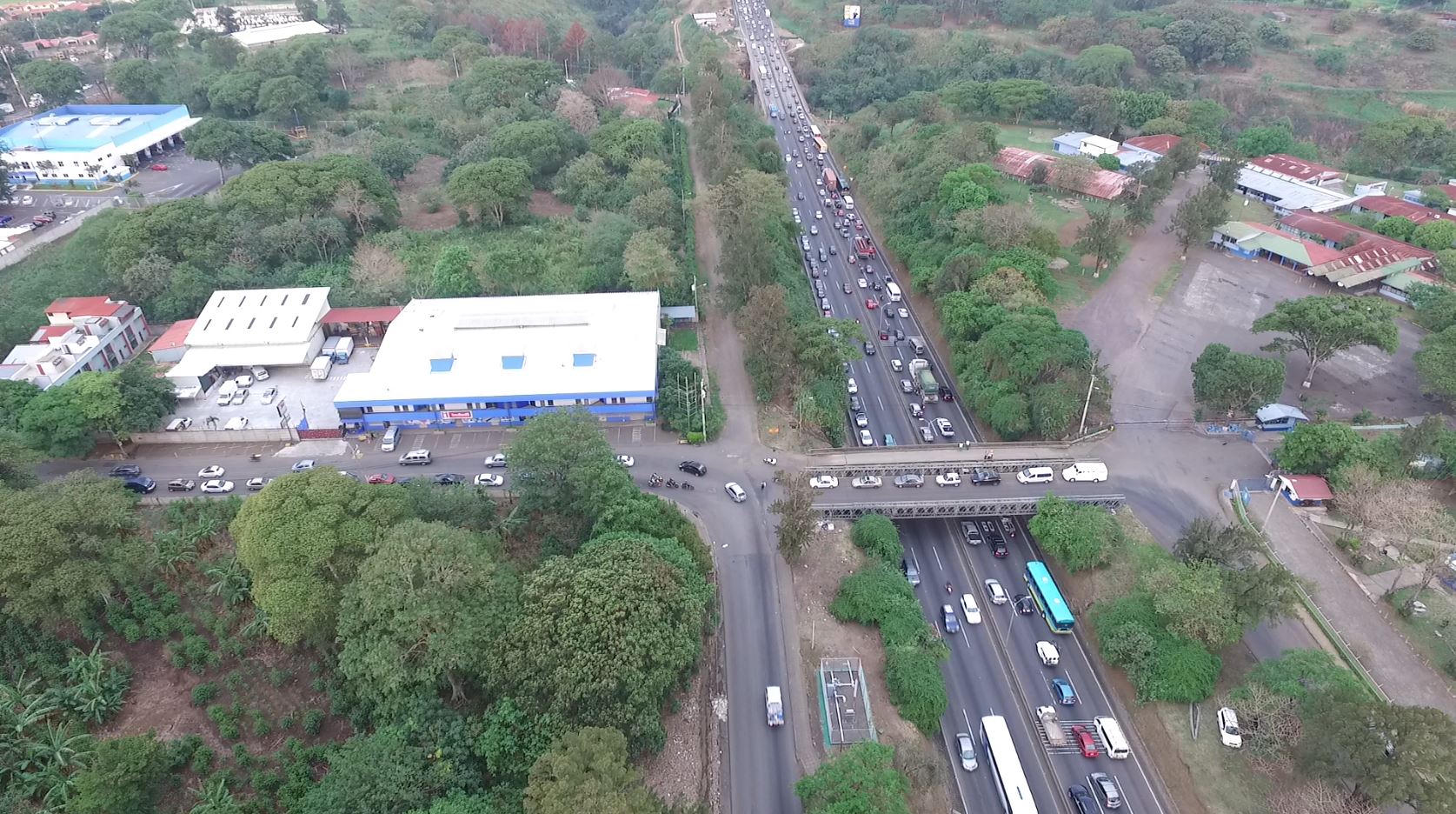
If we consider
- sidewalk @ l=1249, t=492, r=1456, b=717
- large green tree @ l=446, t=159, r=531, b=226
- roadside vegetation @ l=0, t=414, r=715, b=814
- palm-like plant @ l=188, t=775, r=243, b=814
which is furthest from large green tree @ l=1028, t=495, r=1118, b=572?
large green tree @ l=446, t=159, r=531, b=226

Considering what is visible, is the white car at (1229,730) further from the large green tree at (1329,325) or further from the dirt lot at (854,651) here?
the large green tree at (1329,325)

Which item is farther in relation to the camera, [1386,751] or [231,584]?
[231,584]

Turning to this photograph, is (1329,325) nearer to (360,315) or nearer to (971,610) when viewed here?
(971,610)

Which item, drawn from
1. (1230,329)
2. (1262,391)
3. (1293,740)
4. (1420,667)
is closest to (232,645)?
(1293,740)

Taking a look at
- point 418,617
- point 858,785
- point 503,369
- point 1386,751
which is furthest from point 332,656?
point 1386,751

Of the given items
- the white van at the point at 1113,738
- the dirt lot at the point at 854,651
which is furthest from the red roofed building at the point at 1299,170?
the white van at the point at 1113,738

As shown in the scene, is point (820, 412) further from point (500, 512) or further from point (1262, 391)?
point (1262, 391)
